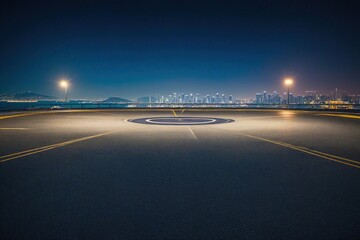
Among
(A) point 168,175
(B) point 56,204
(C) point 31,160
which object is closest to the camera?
(B) point 56,204

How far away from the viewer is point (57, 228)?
13.8 feet

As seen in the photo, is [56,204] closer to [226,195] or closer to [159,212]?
[159,212]

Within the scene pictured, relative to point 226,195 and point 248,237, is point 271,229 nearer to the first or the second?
point 248,237

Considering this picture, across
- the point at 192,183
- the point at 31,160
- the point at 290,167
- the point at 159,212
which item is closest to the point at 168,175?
the point at 192,183

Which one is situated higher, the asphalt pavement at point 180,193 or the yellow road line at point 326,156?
the asphalt pavement at point 180,193

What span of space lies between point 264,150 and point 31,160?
7.01 metres

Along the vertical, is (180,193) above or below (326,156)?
above

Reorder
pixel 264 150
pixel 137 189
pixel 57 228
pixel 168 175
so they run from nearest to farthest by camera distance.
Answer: pixel 57 228
pixel 137 189
pixel 168 175
pixel 264 150

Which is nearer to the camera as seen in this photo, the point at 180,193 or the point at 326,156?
the point at 180,193

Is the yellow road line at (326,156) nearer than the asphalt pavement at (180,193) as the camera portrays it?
No

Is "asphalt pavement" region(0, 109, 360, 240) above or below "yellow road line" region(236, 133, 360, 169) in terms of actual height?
above

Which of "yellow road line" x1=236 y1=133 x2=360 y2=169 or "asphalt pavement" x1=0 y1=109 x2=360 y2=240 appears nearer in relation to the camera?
"asphalt pavement" x1=0 y1=109 x2=360 y2=240

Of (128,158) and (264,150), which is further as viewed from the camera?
(264,150)

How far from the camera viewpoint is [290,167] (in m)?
7.86
